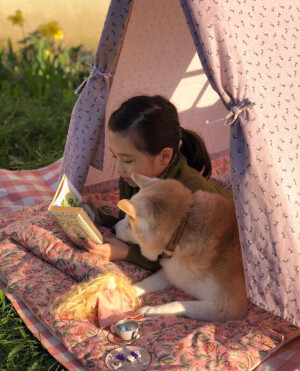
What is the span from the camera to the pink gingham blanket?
8.63 ft

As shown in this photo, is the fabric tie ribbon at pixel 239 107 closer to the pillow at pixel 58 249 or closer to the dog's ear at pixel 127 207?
the dog's ear at pixel 127 207

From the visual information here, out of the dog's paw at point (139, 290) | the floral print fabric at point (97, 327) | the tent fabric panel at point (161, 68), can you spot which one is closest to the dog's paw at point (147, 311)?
the floral print fabric at point (97, 327)

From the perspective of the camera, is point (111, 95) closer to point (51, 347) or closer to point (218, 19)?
point (218, 19)

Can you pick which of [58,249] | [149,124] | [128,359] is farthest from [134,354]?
[149,124]

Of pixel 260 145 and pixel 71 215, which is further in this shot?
pixel 71 215

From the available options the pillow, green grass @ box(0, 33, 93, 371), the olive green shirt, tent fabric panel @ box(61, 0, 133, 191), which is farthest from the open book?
green grass @ box(0, 33, 93, 371)

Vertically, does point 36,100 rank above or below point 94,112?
below

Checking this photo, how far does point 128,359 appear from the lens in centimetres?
259

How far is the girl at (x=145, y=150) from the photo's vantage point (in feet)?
10.8

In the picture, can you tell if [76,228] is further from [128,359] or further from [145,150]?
[128,359]

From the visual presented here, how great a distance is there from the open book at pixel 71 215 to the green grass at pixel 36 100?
75.6 inches

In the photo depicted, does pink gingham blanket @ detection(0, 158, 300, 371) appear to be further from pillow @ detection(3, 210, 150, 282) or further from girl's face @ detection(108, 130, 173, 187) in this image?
girl's face @ detection(108, 130, 173, 187)

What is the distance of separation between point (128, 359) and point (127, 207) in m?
0.68

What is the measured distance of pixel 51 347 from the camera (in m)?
2.83
